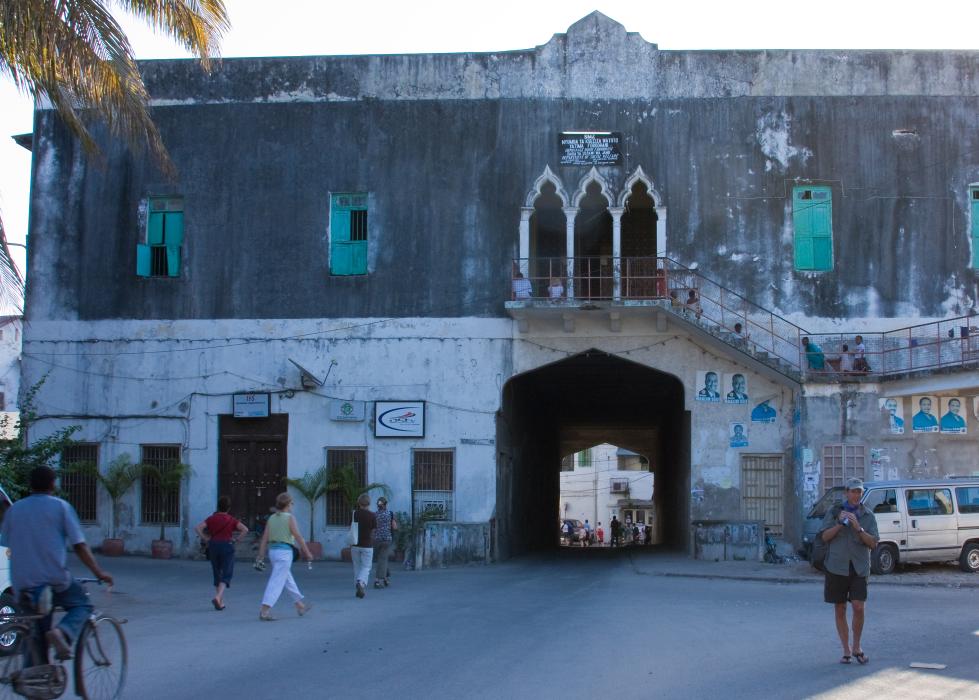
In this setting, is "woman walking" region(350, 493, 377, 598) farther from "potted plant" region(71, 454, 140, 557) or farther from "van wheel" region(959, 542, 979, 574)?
"van wheel" region(959, 542, 979, 574)

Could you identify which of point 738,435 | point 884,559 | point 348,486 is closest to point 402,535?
point 348,486

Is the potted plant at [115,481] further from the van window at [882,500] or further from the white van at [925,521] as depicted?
the white van at [925,521]

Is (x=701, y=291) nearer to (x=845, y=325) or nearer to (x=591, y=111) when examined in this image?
(x=845, y=325)

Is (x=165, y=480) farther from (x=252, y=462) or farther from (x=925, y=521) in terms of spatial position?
(x=925, y=521)

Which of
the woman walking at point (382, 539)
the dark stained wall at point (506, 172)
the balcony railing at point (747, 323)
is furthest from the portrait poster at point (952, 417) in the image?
the woman walking at point (382, 539)

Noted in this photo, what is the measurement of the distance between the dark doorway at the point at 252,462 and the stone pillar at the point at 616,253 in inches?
327

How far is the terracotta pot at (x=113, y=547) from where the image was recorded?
26641 millimetres

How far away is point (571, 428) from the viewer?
45.2 metres

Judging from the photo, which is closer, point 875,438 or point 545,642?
point 545,642

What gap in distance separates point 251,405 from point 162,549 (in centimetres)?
392

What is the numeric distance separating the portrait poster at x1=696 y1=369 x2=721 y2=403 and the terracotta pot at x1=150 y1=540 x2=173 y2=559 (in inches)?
503

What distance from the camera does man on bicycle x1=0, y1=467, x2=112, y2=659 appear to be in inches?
317

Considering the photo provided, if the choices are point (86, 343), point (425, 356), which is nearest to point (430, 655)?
point (425, 356)

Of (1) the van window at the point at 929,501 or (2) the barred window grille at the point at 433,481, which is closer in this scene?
(1) the van window at the point at 929,501
